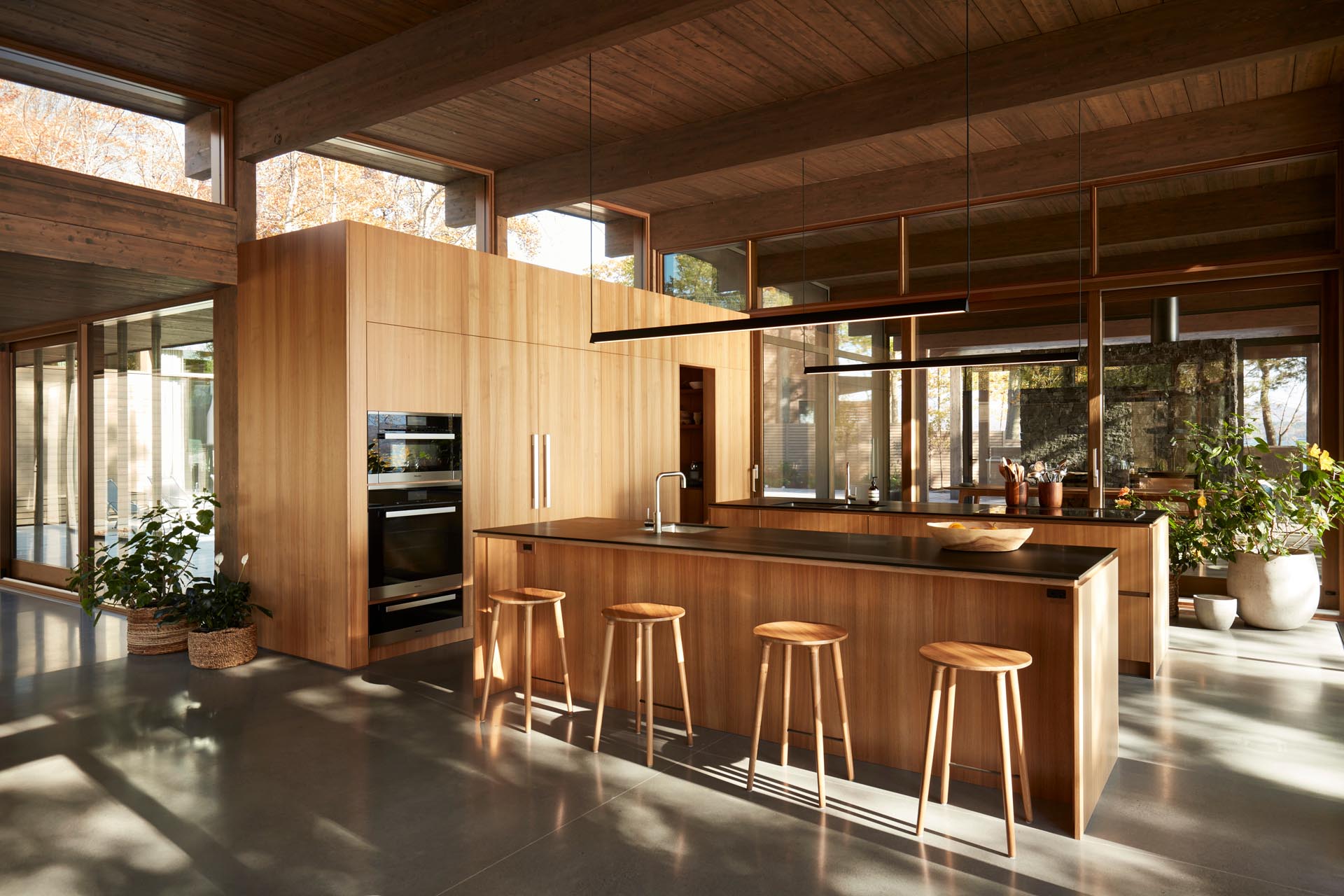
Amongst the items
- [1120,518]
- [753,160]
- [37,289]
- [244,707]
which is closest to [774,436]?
[753,160]

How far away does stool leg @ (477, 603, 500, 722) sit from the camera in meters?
4.32

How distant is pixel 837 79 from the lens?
550 cm

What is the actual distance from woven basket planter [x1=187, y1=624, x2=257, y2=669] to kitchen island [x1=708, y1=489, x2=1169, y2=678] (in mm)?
3679

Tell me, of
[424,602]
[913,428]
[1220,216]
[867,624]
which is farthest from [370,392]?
[1220,216]

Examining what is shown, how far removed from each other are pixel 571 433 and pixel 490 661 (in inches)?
108

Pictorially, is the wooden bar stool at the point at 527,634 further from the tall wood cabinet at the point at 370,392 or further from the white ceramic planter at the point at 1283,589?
the white ceramic planter at the point at 1283,589

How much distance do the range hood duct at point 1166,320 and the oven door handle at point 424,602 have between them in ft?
19.2

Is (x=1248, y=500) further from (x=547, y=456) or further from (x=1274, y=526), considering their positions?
(x=547, y=456)

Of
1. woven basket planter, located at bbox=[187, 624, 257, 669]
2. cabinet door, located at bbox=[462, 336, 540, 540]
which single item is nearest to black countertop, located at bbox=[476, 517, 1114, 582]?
cabinet door, located at bbox=[462, 336, 540, 540]

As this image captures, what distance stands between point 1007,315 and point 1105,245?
919 mm

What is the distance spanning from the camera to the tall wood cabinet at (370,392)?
206 inches

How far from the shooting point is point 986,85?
199 inches

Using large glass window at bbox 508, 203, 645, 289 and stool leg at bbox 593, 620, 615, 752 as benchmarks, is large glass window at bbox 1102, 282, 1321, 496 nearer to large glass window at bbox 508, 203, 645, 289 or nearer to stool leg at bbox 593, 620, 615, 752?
large glass window at bbox 508, 203, 645, 289

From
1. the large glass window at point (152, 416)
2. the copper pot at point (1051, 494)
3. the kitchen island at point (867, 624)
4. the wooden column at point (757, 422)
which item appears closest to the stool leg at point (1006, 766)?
the kitchen island at point (867, 624)
